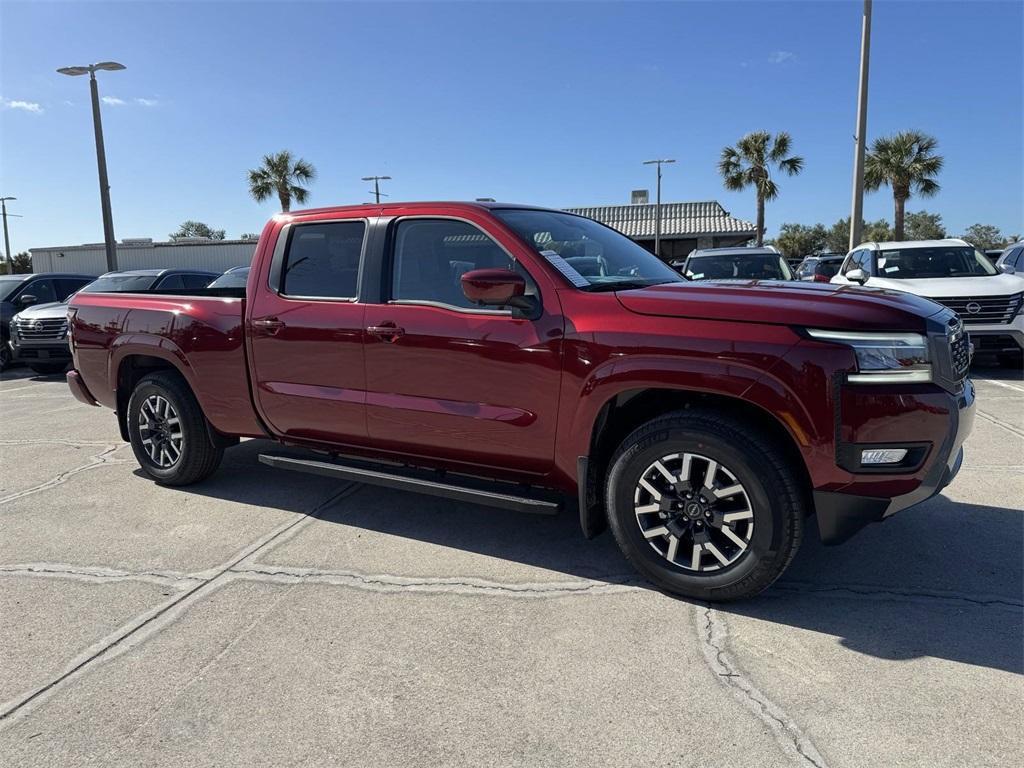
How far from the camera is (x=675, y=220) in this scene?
1393 inches

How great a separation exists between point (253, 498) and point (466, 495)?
2039 millimetres

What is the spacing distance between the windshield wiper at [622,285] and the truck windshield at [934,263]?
7.67 meters

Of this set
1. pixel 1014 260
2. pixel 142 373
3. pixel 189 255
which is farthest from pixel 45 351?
pixel 189 255

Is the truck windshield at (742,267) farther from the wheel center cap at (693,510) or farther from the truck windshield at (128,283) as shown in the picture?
the truck windshield at (128,283)

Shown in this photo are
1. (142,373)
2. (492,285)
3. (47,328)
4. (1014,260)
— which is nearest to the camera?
(492,285)

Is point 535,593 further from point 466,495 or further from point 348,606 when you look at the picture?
point 348,606

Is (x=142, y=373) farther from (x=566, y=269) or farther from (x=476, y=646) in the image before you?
(x=476, y=646)

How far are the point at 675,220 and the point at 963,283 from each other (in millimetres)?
26933

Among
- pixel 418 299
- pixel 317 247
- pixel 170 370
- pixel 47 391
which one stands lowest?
pixel 47 391

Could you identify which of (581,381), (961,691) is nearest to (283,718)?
(581,381)

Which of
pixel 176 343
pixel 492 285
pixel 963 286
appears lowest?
pixel 176 343

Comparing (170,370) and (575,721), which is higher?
→ (170,370)

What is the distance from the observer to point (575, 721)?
247 cm

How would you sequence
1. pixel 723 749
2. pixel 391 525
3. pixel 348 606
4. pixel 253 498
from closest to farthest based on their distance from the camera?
pixel 723 749 < pixel 348 606 < pixel 391 525 < pixel 253 498
